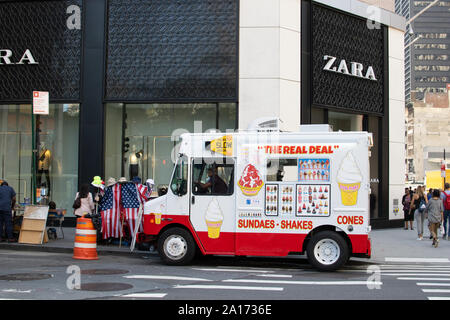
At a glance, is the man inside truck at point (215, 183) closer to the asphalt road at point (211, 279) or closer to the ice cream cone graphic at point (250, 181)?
the ice cream cone graphic at point (250, 181)

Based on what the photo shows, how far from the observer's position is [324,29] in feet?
68.9

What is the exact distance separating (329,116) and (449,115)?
104288 mm

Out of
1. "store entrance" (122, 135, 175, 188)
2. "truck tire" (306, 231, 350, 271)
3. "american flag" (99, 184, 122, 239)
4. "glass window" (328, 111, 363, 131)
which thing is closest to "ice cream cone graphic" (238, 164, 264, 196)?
"truck tire" (306, 231, 350, 271)

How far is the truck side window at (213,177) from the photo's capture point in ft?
39.7

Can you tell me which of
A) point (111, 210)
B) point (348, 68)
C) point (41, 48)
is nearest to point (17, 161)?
point (41, 48)

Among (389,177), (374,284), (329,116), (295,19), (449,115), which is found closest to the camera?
(374,284)

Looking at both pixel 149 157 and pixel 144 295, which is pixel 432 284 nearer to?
pixel 144 295

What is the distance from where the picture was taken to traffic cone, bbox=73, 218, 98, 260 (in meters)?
12.8

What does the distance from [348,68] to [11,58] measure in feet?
43.6

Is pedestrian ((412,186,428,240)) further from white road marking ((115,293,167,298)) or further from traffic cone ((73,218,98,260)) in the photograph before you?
white road marking ((115,293,167,298))

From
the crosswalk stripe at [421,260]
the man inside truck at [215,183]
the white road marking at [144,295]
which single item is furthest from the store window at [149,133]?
the white road marking at [144,295]

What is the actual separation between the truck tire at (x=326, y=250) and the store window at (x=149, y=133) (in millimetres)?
8878
